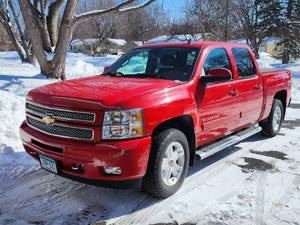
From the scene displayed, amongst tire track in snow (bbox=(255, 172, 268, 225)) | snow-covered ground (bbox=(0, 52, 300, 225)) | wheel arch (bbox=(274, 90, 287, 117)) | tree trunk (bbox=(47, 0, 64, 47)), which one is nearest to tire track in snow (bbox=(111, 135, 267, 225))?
snow-covered ground (bbox=(0, 52, 300, 225))

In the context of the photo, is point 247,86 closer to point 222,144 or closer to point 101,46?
point 222,144

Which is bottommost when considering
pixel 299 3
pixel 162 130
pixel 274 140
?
pixel 274 140

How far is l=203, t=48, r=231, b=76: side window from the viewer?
5371 mm

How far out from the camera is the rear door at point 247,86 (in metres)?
6.02

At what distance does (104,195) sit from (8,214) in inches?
42.0

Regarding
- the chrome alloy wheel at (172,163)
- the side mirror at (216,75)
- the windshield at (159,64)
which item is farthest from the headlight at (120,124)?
the side mirror at (216,75)

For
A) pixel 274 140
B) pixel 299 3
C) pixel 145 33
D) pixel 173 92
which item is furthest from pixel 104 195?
pixel 145 33

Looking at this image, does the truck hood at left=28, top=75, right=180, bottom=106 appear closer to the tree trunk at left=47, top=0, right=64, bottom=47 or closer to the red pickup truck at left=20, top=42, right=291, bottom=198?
the red pickup truck at left=20, top=42, right=291, bottom=198

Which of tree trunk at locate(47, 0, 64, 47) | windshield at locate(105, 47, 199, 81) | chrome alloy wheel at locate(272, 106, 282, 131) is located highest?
tree trunk at locate(47, 0, 64, 47)

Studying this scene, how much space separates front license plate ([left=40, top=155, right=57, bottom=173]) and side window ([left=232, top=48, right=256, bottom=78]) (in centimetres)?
319

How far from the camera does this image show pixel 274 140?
7.39m

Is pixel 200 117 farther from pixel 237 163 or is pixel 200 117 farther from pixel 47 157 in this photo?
pixel 47 157

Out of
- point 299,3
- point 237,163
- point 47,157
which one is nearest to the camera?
point 47,157

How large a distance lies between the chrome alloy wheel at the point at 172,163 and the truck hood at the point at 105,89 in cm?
70
